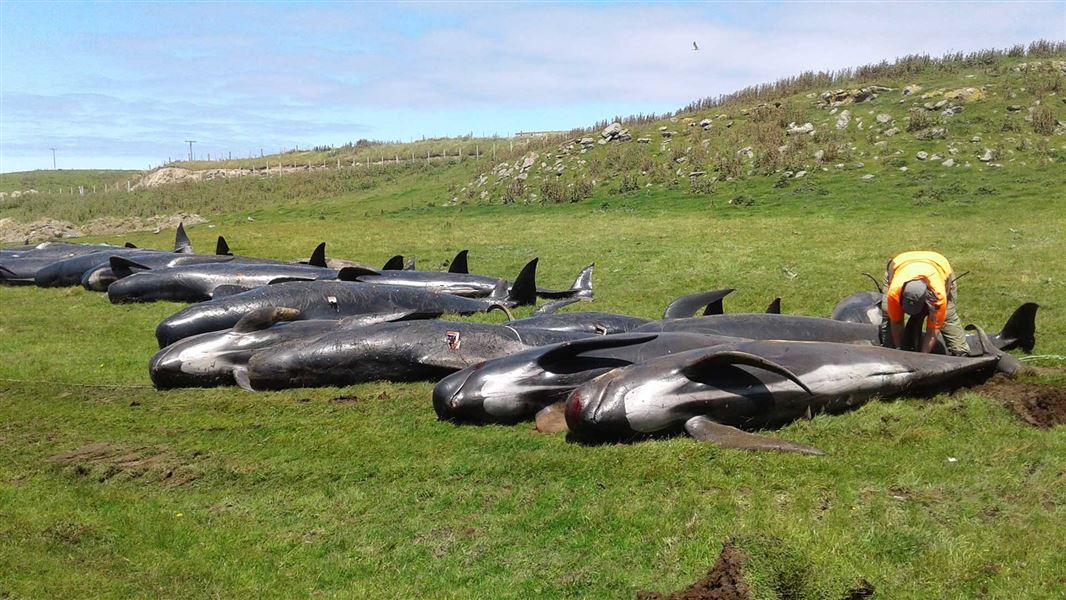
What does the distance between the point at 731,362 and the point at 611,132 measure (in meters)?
36.2

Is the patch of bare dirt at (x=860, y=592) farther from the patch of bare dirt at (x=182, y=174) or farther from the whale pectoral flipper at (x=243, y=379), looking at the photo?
the patch of bare dirt at (x=182, y=174)

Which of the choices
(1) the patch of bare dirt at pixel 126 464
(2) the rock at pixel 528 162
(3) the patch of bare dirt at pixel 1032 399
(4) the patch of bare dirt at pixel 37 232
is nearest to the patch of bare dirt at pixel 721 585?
(3) the patch of bare dirt at pixel 1032 399

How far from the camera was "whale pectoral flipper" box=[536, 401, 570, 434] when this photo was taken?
890 cm

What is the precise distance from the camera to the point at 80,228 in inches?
1667

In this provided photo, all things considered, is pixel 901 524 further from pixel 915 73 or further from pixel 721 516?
pixel 915 73

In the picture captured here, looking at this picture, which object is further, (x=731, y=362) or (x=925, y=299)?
(x=925, y=299)

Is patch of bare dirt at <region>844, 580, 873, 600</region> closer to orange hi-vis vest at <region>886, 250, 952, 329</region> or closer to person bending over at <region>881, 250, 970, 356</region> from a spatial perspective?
person bending over at <region>881, 250, 970, 356</region>

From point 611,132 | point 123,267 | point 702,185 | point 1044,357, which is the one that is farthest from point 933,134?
point 123,267

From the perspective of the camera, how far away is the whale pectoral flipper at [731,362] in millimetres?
8250

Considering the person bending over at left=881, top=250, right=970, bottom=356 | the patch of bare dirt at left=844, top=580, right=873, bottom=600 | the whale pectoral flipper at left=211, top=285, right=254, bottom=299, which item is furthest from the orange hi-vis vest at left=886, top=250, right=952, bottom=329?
the whale pectoral flipper at left=211, top=285, right=254, bottom=299

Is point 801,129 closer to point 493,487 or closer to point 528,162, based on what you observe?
point 528,162

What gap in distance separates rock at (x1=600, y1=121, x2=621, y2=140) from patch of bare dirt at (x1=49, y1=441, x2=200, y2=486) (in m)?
36.4

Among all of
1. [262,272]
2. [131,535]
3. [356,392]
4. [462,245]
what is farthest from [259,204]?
[131,535]

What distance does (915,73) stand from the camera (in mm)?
41438
